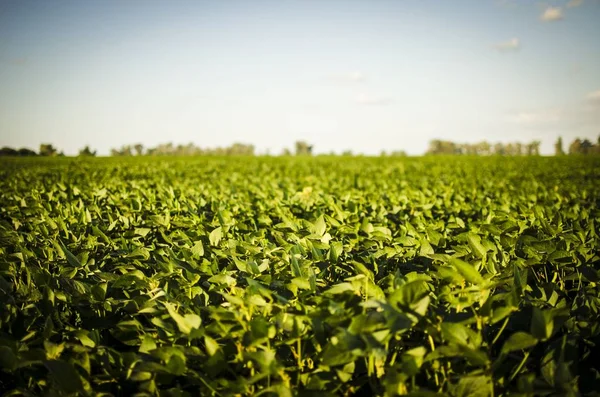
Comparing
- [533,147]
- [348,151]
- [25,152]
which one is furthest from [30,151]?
[533,147]

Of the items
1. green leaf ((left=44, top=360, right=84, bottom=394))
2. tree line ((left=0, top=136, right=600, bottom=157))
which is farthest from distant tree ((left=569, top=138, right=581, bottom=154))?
green leaf ((left=44, top=360, right=84, bottom=394))

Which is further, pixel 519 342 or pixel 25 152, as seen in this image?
pixel 25 152

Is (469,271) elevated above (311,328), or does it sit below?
above

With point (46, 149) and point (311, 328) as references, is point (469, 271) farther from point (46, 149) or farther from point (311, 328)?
point (46, 149)

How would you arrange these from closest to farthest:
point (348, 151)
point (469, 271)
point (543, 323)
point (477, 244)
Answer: point (543, 323), point (469, 271), point (477, 244), point (348, 151)

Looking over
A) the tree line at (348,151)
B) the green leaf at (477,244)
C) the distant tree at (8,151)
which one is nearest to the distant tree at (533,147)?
the tree line at (348,151)

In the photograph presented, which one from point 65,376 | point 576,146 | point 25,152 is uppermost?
point 576,146

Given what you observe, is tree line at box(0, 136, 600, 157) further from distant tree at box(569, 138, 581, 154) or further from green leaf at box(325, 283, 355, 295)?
green leaf at box(325, 283, 355, 295)

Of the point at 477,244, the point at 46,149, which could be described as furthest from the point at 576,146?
the point at 46,149

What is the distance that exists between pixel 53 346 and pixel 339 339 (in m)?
0.98

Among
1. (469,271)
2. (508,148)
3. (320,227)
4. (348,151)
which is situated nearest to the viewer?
(469,271)

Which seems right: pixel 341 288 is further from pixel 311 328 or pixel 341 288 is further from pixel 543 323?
pixel 543 323

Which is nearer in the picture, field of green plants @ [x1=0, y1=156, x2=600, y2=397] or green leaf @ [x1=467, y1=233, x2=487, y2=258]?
field of green plants @ [x1=0, y1=156, x2=600, y2=397]

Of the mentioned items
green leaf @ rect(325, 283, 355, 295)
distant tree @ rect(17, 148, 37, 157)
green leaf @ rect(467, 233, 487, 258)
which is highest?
distant tree @ rect(17, 148, 37, 157)
